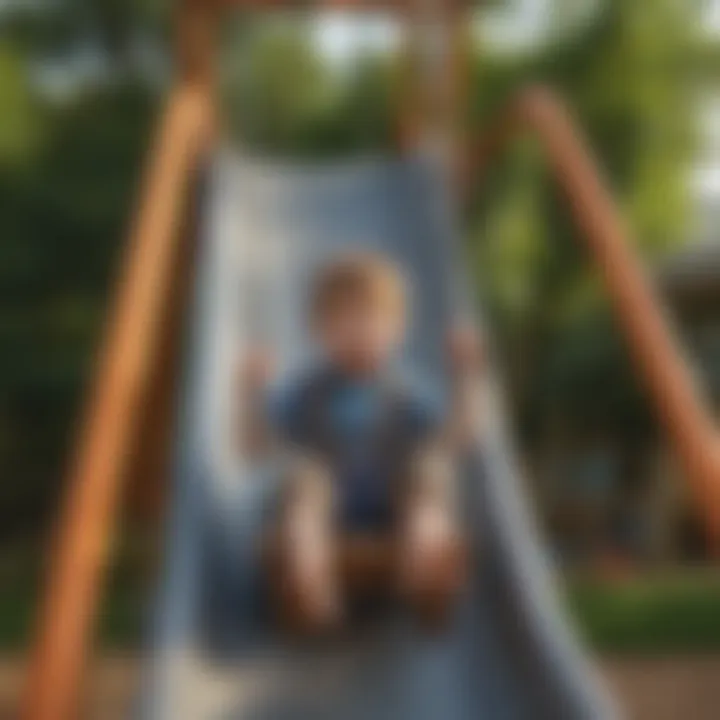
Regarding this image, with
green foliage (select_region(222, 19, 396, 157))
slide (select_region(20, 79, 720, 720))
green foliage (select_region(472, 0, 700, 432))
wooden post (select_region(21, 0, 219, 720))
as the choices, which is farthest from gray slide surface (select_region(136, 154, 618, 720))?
green foliage (select_region(222, 19, 396, 157))

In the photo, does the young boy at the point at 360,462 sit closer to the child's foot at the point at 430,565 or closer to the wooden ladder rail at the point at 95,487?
the child's foot at the point at 430,565

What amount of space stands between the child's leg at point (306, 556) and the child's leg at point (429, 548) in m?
0.09

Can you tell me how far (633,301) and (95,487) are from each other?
91cm

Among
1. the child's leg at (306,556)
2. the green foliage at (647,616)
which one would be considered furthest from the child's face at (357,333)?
the green foliage at (647,616)

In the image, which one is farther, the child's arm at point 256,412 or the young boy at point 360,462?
the child's arm at point 256,412

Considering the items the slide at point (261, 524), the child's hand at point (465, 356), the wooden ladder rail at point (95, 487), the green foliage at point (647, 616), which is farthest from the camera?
the green foliage at point (647, 616)

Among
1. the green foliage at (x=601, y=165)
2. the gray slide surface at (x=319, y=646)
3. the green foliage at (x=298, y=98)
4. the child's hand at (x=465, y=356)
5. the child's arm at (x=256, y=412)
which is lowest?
the gray slide surface at (x=319, y=646)

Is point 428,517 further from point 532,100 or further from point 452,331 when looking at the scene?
point 532,100

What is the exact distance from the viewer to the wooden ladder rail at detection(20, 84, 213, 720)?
5.52ft

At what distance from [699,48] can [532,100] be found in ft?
7.04

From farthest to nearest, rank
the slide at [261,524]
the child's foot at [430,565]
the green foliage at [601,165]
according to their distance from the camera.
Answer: the green foliage at [601,165] < the child's foot at [430,565] < the slide at [261,524]

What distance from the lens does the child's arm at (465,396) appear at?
8.14 feet

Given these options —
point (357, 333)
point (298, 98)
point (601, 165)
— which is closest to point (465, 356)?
point (357, 333)

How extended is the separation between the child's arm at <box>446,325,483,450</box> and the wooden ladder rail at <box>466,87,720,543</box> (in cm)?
22
